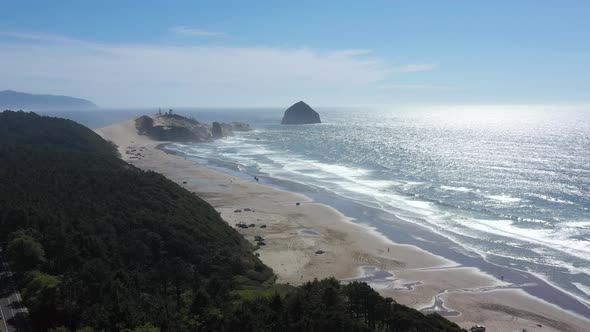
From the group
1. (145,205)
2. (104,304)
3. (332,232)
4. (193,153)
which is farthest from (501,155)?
Result: (104,304)

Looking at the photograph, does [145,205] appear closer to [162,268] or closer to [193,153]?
[162,268]

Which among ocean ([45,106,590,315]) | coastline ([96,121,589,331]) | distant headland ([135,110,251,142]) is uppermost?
distant headland ([135,110,251,142])

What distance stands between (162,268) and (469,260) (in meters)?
34.2

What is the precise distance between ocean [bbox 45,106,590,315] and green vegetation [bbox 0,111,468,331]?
78.5 ft

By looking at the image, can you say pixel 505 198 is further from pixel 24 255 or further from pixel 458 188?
pixel 24 255

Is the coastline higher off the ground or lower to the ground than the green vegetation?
lower

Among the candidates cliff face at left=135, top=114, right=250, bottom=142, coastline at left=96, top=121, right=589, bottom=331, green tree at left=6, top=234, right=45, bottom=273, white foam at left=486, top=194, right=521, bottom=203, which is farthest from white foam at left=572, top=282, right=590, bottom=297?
cliff face at left=135, top=114, right=250, bottom=142

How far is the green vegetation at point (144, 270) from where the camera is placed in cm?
2692

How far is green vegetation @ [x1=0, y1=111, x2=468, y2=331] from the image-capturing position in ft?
88.3

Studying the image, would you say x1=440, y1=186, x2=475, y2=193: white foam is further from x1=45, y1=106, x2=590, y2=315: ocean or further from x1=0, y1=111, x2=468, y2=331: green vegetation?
Result: x1=0, y1=111, x2=468, y2=331: green vegetation

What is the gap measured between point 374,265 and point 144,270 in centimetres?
2521

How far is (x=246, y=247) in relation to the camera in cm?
5266

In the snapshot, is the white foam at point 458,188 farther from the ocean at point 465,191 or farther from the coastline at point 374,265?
the coastline at point 374,265

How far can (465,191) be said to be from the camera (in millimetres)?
83125
